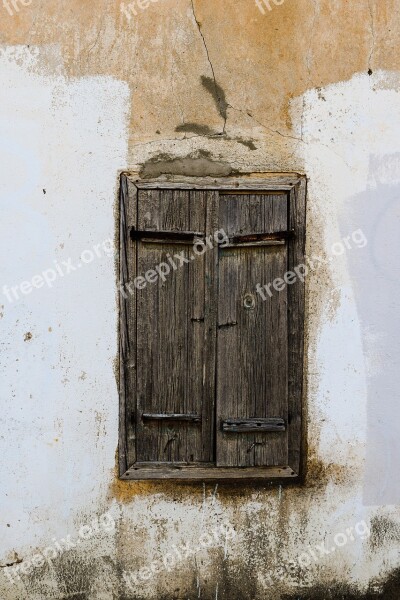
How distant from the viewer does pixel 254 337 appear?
11.9ft

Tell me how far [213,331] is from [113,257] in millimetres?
766

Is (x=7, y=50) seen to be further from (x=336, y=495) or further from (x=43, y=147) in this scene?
(x=336, y=495)

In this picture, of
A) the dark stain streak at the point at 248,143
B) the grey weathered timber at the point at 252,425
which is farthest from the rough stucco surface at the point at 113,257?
the grey weathered timber at the point at 252,425

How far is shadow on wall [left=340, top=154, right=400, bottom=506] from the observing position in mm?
3637

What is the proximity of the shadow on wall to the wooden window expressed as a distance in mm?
400

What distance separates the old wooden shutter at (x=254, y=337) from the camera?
361cm

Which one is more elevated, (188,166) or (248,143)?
(248,143)

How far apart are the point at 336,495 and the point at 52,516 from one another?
5.83ft

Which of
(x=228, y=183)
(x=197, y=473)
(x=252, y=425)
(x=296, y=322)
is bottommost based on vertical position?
(x=197, y=473)

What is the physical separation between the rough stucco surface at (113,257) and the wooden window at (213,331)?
0.11 metres

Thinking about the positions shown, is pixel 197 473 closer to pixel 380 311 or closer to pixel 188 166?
pixel 380 311

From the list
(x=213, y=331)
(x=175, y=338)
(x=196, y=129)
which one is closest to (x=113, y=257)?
(x=175, y=338)

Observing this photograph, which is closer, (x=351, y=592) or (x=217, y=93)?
(x=217, y=93)

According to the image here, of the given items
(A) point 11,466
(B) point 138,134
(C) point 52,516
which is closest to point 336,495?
(C) point 52,516
